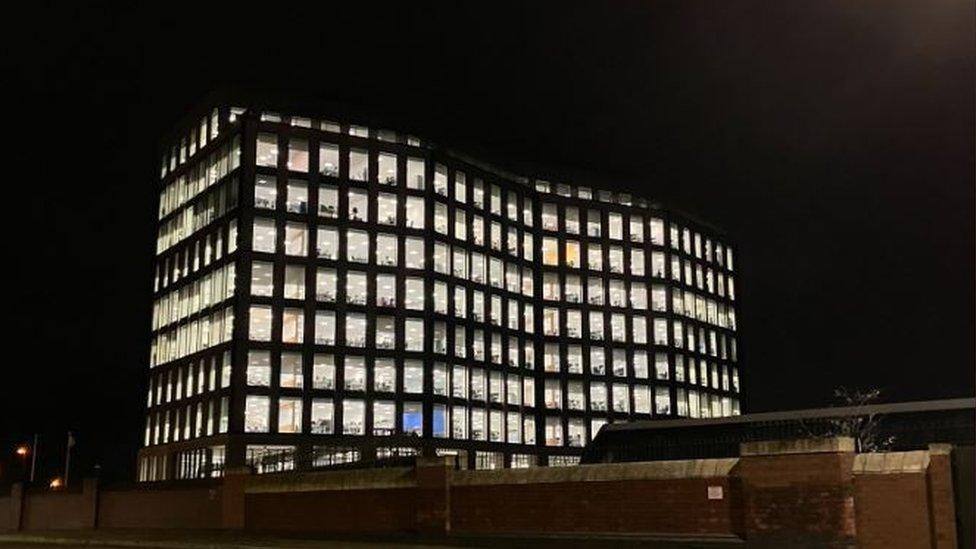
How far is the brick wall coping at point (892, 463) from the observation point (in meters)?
18.9

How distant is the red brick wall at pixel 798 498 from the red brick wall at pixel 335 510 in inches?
462

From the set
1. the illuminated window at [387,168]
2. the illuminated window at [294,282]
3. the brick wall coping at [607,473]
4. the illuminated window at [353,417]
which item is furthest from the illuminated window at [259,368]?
the brick wall coping at [607,473]

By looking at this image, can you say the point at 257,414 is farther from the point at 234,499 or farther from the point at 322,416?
the point at 234,499

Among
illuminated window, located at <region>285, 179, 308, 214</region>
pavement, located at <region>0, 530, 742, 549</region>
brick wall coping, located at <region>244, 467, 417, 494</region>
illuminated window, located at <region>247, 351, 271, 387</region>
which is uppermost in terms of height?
illuminated window, located at <region>285, 179, 308, 214</region>

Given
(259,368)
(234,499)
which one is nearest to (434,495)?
(234,499)

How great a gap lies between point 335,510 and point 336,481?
36.7 inches

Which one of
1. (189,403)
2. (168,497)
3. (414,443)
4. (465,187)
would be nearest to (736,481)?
(168,497)

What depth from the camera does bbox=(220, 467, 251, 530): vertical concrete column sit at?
126 ft

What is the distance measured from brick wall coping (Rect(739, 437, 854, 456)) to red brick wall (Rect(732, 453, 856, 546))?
0.10 metres

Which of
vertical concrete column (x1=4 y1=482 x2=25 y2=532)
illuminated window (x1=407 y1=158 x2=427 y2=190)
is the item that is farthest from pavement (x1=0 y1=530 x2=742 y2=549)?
illuminated window (x1=407 y1=158 x2=427 y2=190)

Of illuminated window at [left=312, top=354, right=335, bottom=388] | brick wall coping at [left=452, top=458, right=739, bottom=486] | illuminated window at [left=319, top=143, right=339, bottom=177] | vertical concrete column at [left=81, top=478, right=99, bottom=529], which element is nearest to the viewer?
brick wall coping at [left=452, top=458, right=739, bottom=486]

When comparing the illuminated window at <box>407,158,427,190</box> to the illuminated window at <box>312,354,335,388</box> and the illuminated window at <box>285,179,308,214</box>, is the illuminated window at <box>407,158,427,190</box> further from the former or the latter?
the illuminated window at <box>312,354,335,388</box>

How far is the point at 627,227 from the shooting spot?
416 ft

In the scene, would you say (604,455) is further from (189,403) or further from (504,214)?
(504,214)
